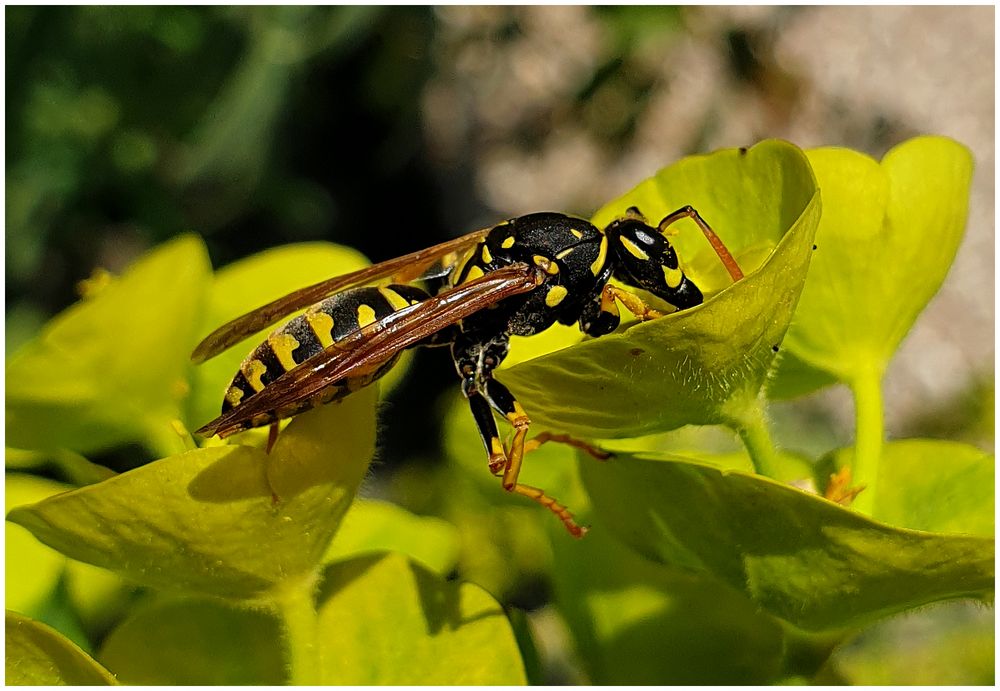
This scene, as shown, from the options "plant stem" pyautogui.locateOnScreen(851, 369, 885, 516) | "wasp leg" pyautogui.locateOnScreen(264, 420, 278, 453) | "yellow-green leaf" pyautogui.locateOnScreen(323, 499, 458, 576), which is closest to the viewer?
"wasp leg" pyautogui.locateOnScreen(264, 420, 278, 453)

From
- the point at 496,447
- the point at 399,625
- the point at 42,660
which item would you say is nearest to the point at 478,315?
the point at 496,447

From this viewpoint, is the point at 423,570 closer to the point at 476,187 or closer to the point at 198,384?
the point at 198,384

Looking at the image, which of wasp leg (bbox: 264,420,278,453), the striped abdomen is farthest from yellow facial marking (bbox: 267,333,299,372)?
wasp leg (bbox: 264,420,278,453)

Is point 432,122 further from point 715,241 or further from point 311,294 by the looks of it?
point 715,241

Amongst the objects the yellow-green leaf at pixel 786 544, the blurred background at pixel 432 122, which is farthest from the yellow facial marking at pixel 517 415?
the blurred background at pixel 432 122

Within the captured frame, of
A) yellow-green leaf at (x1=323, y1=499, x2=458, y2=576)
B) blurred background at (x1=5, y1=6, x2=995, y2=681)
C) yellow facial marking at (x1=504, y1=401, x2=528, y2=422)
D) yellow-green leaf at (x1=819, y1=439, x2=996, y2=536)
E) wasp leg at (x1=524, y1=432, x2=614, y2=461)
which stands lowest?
yellow-green leaf at (x1=819, y1=439, x2=996, y2=536)

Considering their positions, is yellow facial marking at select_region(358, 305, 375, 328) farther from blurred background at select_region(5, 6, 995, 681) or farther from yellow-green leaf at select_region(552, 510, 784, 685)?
blurred background at select_region(5, 6, 995, 681)

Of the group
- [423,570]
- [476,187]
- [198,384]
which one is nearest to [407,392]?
[476,187]
